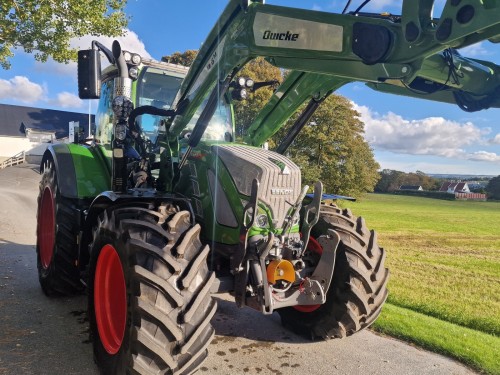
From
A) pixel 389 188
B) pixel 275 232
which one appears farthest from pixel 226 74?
pixel 389 188

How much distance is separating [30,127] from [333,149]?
43.1 meters

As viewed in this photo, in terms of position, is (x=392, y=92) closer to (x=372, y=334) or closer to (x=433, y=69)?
(x=433, y=69)

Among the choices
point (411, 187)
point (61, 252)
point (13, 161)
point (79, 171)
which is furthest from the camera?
point (411, 187)

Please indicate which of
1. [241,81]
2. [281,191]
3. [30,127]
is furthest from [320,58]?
[30,127]

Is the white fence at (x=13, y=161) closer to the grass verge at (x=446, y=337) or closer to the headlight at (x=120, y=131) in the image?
the headlight at (x=120, y=131)

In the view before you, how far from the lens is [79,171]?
4750mm

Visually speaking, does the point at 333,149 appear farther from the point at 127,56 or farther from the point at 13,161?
the point at 13,161

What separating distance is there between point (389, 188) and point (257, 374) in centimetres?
7109

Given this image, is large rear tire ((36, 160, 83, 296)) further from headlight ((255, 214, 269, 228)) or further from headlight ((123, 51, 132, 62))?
headlight ((255, 214, 269, 228))

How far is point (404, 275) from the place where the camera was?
8.32 metres

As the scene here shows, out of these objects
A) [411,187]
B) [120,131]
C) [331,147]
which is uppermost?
[331,147]

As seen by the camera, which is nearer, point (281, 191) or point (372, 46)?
point (372, 46)

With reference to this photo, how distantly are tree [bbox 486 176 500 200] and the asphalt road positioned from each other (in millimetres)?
66515

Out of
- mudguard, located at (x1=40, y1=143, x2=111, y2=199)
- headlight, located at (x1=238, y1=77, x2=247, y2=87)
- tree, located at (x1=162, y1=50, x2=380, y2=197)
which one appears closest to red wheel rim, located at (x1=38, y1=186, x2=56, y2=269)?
mudguard, located at (x1=40, y1=143, x2=111, y2=199)
